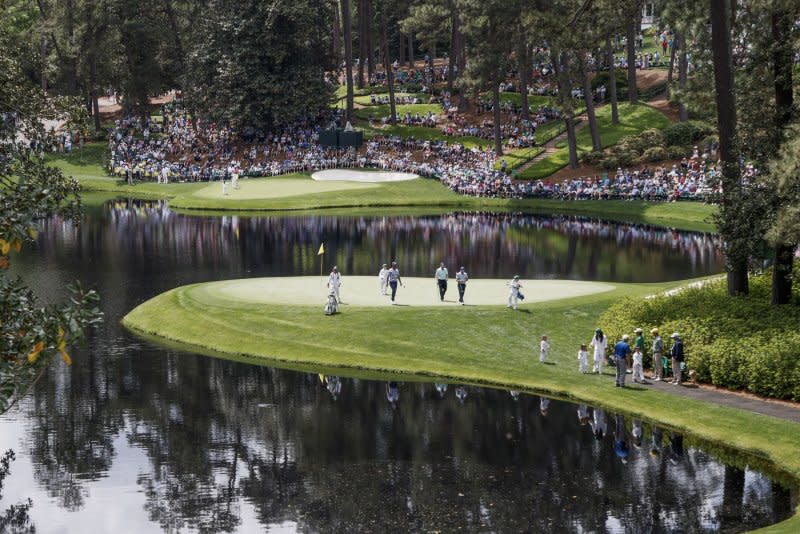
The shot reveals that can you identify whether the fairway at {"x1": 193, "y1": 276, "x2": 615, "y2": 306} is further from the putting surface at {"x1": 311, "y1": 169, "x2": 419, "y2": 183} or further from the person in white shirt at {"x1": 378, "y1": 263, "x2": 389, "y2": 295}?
the putting surface at {"x1": 311, "y1": 169, "x2": 419, "y2": 183}

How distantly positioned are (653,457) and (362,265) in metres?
34.6

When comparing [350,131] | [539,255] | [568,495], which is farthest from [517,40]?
[568,495]

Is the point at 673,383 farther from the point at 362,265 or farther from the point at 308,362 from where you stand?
the point at 362,265

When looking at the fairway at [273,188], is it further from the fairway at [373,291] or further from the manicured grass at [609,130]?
the fairway at [373,291]

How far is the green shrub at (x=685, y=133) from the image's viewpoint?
322ft

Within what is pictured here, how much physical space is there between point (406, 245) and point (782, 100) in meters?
35.0

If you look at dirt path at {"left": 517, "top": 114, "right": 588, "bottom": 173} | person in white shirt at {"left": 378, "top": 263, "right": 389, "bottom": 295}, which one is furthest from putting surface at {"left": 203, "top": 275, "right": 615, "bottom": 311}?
dirt path at {"left": 517, "top": 114, "right": 588, "bottom": 173}

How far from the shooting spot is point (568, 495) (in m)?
31.1

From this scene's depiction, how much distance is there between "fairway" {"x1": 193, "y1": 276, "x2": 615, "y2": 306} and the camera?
52750 millimetres

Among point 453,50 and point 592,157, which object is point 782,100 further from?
point 453,50

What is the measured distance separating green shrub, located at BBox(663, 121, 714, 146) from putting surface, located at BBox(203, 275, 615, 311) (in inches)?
1721

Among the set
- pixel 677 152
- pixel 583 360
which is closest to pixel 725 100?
pixel 583 360

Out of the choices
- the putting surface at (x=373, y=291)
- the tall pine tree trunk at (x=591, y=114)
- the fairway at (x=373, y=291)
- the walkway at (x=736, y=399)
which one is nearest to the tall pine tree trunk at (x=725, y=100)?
the walkway at (x=736, y=399)

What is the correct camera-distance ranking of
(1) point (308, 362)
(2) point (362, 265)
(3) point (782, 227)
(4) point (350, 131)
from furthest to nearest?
(4) point (350, 131) → (2) point (362, 265) → (1) point (308, 362) → (3) point (782, 227)
